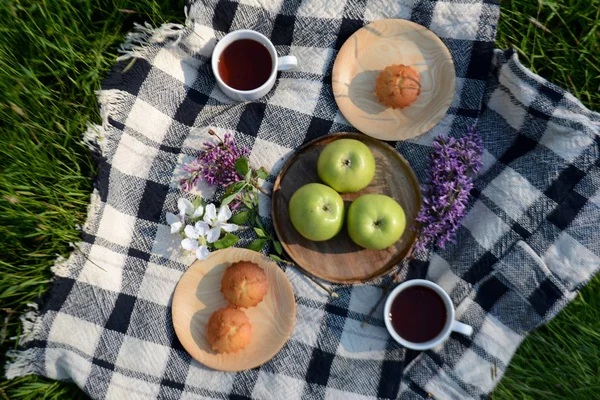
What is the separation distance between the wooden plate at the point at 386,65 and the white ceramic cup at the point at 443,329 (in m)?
0.54

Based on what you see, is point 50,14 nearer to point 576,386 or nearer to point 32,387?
point 32,387

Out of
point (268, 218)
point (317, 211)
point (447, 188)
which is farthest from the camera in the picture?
point (268, 218)

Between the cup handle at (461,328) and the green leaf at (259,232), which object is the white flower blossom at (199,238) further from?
the cup handle at (461,328)

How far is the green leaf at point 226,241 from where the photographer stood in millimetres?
1740

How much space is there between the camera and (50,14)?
1772mm

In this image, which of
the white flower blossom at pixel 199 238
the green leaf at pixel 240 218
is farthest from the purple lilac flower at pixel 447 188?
the white flower blossom at pixel 199 238

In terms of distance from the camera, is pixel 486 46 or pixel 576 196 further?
pixel 486 46

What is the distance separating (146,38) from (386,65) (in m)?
0.91

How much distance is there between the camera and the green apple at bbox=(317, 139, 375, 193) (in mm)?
1685

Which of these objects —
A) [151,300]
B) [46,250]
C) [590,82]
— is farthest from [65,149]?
[590,82]

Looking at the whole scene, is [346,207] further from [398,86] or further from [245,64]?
[245,64]

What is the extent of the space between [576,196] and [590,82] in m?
0.52

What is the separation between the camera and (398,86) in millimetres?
1766

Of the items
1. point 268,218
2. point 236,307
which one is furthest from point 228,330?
point 268,218
